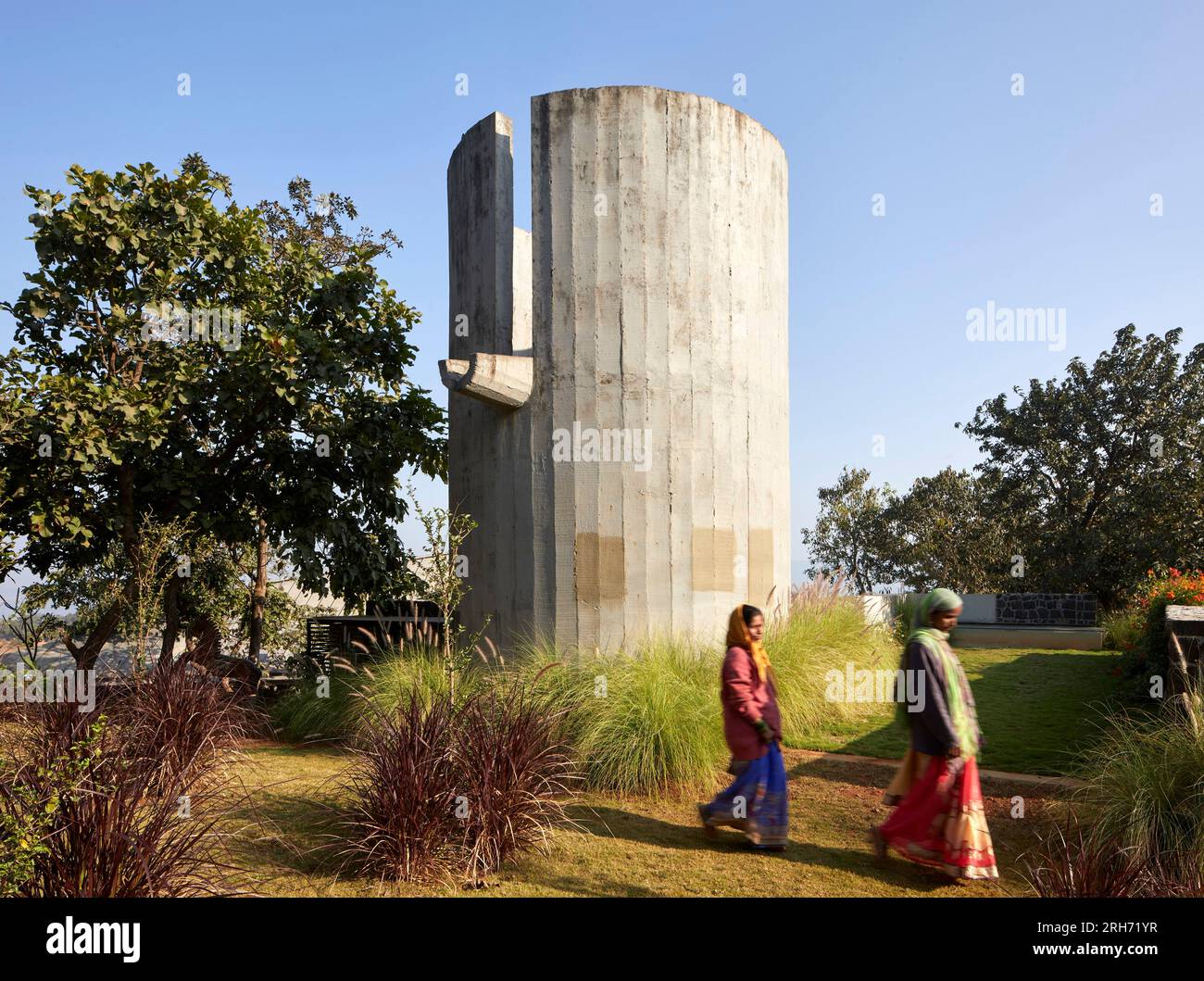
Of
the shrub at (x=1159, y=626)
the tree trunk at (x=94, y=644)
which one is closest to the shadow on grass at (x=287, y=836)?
the tree trunk at (x=94, y=644)

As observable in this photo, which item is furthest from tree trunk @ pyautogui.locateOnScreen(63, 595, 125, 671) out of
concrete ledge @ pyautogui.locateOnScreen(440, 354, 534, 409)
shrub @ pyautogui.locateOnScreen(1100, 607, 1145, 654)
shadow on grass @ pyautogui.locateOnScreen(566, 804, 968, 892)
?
shrub @ pyautogui.locateOnScreen(1100, 607, 1145, 654)

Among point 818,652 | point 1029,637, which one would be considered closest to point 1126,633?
point 1029,637

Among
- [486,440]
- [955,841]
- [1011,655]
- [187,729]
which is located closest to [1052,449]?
[1011,655]

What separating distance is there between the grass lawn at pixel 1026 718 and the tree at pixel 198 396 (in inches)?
312

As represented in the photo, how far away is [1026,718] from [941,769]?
21.1ft

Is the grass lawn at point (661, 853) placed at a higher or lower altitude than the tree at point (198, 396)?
lower

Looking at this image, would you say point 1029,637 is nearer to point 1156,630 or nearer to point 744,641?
point 1156,630

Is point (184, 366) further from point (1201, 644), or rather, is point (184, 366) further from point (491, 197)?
point (1201, 644)

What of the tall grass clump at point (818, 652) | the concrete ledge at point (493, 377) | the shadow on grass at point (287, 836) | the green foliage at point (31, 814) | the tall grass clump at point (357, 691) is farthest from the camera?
the tall grass clump at point (818, 652)

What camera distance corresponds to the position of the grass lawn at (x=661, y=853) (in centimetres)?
580

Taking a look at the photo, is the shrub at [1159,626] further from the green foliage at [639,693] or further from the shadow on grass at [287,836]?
the shadow on grass at [287,836]

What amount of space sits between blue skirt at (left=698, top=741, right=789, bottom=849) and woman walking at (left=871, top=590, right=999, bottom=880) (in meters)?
0.83

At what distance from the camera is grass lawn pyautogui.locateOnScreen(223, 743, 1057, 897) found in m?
5.80
